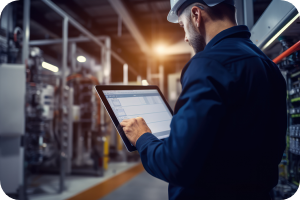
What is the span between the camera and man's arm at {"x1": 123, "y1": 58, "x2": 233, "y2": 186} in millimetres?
696

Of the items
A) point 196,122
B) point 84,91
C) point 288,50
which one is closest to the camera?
point 196,122

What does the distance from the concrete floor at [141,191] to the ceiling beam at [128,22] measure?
3897 mm

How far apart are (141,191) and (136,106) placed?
11.5 ft

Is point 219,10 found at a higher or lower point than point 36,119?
higher

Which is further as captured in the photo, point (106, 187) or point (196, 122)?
point (106, 187)

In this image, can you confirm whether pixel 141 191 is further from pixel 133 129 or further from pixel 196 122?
pixel 196 122

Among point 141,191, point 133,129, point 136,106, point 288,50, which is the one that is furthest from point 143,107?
point 141,191

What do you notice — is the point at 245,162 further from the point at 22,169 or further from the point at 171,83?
the point at 171,83

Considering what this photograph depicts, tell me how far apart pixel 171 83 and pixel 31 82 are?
4643 mm

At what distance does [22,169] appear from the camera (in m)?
2.93

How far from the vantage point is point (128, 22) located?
648 centimetres

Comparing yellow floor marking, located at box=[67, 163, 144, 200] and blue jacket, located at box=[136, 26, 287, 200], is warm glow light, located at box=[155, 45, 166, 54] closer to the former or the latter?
yellow floor marking, located at box=[67, 163, 144, 200]

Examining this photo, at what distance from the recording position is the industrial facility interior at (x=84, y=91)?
2129mm

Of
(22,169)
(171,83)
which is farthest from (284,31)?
(171,83)
